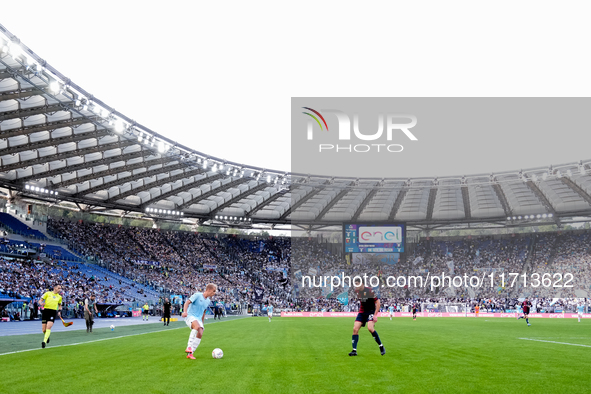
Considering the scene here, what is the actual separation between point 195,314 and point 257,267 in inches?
2325

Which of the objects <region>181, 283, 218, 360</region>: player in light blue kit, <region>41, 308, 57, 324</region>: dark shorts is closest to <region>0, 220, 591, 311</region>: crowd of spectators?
<region>41, 308, 57, 324</region>: dark shorts

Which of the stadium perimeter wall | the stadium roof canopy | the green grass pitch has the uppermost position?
the stadium roof canopy

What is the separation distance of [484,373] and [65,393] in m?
7.49

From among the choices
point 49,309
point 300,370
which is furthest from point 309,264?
point 300,370

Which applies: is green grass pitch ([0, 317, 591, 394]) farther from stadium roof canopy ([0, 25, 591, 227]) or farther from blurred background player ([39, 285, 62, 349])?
stadium roof canopy ([0, 25, 591, 227])

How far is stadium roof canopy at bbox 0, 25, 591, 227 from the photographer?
33781mm

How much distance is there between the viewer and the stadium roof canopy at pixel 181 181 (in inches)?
1330

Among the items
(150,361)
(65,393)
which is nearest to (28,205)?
(150,361)

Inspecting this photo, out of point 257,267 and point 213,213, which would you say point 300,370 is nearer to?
point 213,213

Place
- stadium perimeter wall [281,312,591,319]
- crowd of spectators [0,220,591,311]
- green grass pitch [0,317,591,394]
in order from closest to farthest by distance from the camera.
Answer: green grass pitch [0,317,591,394]
stadium perimeter wall [281,312,591,319]
crowd of spectators [0,220,591,311]

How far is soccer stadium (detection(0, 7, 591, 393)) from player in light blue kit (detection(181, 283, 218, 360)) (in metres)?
0.05

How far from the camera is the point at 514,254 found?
67.5m

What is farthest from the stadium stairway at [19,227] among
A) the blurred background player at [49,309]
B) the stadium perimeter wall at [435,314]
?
the blurred background player at [49,309]

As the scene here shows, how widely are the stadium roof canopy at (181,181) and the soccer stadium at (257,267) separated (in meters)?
0.19
